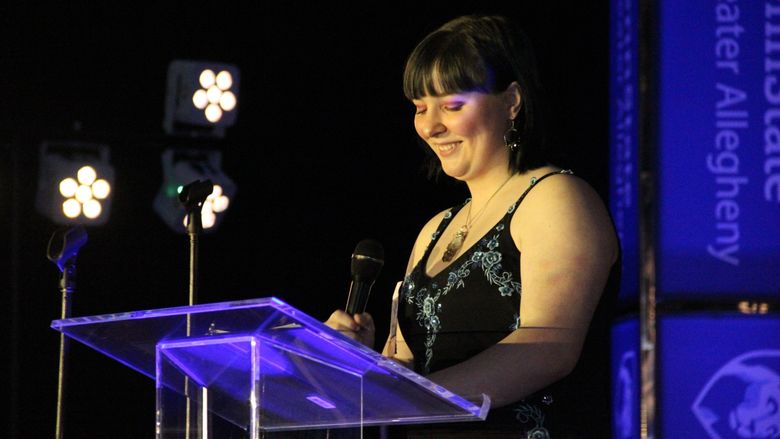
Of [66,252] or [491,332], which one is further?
[66,252]

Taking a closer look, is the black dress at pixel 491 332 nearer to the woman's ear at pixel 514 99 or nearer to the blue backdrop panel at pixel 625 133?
the woman's ear at pixel 514 99

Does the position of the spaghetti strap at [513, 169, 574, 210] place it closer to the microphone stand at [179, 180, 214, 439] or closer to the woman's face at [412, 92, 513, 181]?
the woman's face at [412, 92, 513, 181]

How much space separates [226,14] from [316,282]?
50.6 inches

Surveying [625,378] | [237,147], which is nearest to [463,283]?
[625,378]

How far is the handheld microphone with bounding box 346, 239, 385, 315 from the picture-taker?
197 centimetres

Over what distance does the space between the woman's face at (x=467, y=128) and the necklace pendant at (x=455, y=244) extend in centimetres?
11

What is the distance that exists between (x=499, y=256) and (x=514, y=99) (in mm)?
343

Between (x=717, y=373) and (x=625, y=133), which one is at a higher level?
(x=625, y=133)

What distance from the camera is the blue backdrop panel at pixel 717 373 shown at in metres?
3.94

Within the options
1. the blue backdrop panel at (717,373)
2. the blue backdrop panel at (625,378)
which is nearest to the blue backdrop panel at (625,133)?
the blue backdrop panel at (625,378)

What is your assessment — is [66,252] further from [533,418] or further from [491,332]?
[533,418]

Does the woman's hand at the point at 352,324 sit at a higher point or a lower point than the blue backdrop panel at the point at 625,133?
lower

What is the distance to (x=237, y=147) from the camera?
17.6 feet

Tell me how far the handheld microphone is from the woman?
0.13 m
